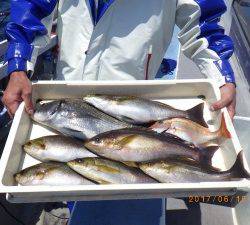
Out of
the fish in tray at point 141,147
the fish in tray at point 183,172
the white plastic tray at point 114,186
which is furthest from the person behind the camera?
the fish in tray at point 141,147

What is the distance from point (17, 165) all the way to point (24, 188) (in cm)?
29

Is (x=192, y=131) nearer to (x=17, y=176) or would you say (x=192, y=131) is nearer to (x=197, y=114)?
(x=197, y=114)

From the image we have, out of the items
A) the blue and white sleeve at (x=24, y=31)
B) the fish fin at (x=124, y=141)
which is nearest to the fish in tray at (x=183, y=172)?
the fish fin at (x=124, y=141)

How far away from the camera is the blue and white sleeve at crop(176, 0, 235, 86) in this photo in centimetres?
189

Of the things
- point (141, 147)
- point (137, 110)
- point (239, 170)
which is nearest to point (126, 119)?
point (137, 110)

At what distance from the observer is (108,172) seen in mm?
1354

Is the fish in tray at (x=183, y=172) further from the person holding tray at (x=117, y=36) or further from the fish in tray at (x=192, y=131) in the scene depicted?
the person holding tray at (x=117, y=36)

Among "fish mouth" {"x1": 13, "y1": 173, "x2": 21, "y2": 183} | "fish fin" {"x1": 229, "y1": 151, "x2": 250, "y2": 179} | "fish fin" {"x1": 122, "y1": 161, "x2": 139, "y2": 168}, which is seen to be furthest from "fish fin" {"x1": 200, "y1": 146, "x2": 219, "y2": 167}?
"fish mouth" {"x1": 13, "y1": 173, "x2": 21, "y2": 183}

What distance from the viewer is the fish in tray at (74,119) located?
1586mm

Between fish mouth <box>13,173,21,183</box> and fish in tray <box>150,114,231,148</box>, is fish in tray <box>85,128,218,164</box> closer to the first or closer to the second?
fish in tray <box>150,114,231,148</box>

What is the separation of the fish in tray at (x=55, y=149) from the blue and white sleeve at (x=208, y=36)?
848 millimetres

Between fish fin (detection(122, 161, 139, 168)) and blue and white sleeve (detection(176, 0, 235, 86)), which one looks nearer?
fish fin (detection(122, 161, 139, 168))

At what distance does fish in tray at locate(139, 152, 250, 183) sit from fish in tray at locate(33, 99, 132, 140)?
1.00ft

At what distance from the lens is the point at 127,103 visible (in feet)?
5.56
